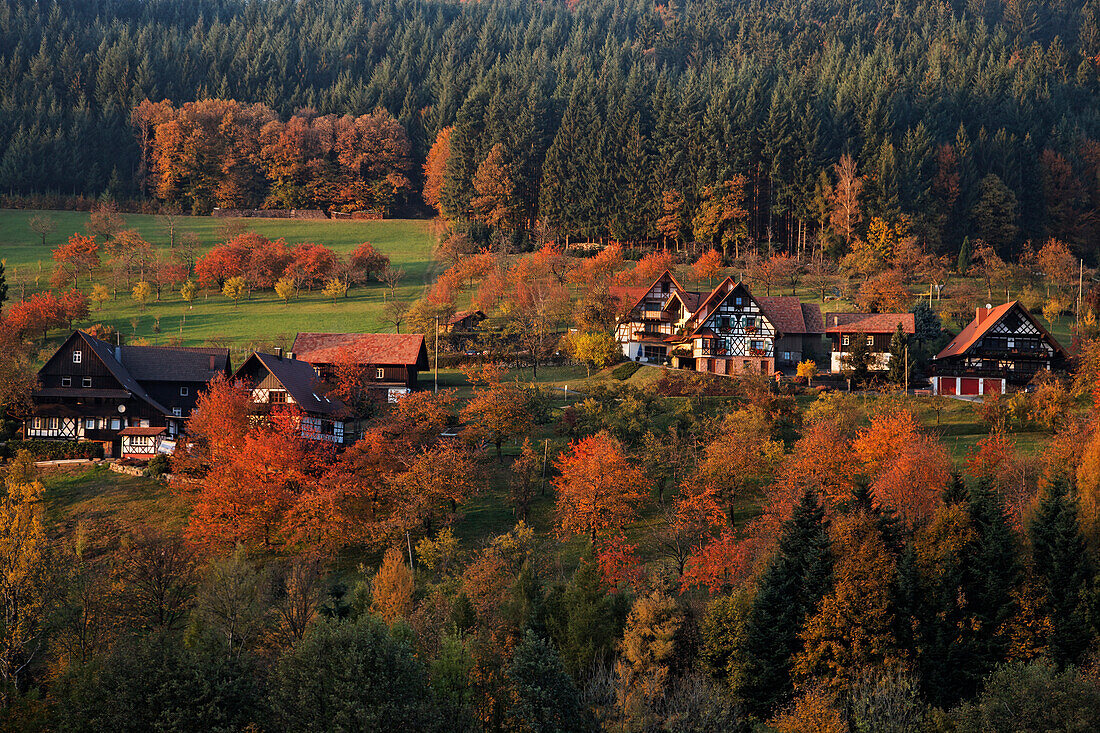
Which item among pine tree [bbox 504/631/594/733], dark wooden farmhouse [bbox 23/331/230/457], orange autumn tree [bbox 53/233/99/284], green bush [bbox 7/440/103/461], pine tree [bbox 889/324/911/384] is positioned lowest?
pine tree [bbox 504/631/594/733]

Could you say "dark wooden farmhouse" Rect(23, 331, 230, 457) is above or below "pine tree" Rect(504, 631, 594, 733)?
above

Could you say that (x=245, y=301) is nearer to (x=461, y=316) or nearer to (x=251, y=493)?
(x=461, y=316)

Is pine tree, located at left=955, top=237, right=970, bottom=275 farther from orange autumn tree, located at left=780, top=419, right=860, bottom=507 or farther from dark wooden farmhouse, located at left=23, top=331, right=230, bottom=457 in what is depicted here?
dark wooden farmhouse, located at left=23, top=331, right=230, bottom=457

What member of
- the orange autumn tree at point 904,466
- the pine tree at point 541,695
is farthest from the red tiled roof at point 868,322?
the pine tree at point 541,695

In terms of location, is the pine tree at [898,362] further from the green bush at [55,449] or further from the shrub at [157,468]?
the green bush at [55,449]

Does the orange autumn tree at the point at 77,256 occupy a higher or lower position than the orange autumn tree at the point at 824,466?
higher

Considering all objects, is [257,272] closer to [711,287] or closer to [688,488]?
[711,287]

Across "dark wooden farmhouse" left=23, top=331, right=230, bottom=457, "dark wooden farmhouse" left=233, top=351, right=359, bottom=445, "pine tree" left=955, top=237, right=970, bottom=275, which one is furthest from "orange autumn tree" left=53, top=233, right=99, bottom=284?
"pine tree" left=955, top=237, right=970, bottom=275
